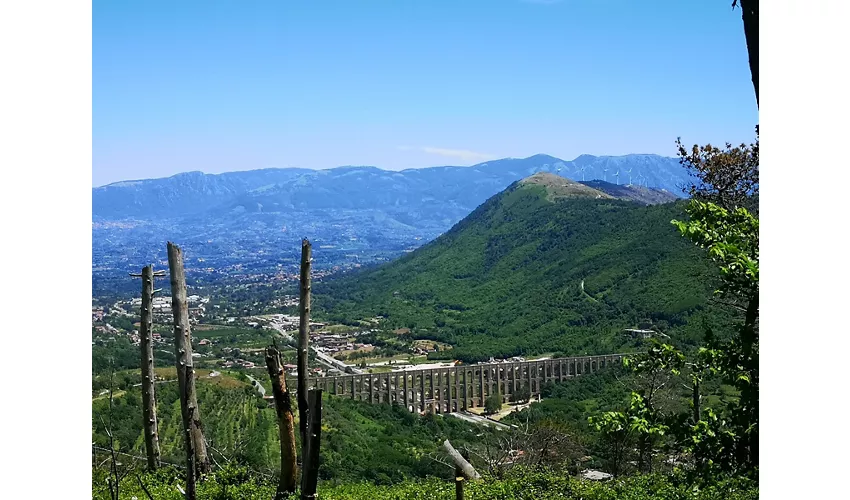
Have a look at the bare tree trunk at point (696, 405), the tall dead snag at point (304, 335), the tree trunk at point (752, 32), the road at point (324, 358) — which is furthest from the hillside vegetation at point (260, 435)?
the road at point (324, 358)

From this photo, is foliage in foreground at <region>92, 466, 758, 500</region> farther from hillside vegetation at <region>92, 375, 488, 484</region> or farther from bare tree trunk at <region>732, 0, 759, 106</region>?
bare tree trunk at <region>732, 0, 759, 106</region>

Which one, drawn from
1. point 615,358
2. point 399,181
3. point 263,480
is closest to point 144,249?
point 615,358

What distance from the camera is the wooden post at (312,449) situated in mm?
2490

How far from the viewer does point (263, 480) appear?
4.17m

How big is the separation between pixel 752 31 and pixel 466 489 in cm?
329

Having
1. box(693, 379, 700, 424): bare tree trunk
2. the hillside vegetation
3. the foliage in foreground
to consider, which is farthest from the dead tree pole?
box(693, 379, 700, 424): bare tree trunk

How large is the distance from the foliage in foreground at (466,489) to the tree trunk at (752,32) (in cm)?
176

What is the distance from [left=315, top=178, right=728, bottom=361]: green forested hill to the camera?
23.9 meters

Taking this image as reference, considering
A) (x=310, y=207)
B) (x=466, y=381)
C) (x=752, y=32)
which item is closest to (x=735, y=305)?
(x=752, y=32)

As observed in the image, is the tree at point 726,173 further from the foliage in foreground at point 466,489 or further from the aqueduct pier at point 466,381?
the aqueduct pier at point 466,381

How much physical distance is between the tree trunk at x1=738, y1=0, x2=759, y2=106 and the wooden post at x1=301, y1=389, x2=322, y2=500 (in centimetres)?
166
